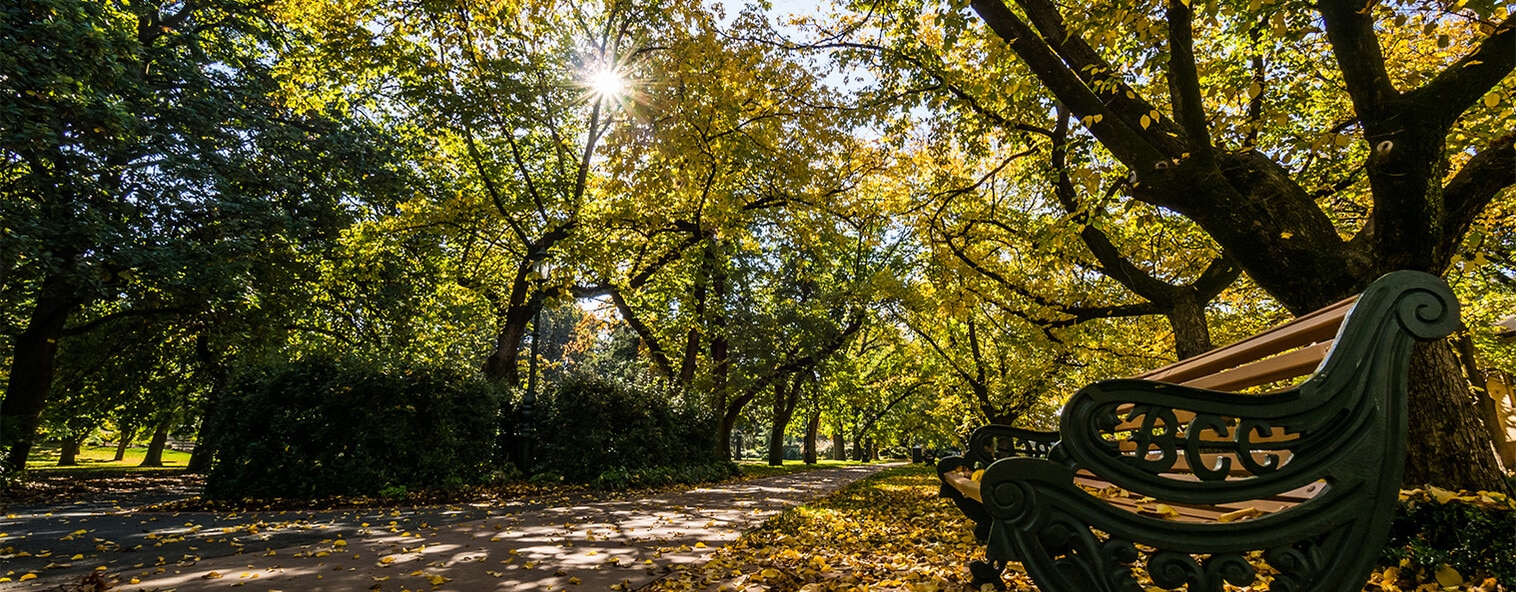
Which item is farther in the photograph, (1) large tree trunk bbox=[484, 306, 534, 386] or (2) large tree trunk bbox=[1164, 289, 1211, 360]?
(1) large tree trunk bbox=[484, 306, 534, 386]

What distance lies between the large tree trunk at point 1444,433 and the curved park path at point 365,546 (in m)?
4.41

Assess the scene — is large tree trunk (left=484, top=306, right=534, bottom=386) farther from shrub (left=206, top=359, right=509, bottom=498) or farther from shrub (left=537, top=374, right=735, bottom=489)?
shrub (left=206, top=359, right=509, bottom=498)

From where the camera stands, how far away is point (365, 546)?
187 inches

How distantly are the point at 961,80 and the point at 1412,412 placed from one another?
18.4ft

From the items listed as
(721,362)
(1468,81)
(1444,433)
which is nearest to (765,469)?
(721,362)

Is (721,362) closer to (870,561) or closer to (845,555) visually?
(845,555)

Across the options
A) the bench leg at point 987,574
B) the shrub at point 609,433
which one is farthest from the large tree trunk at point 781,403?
the bench leg at point 987,574

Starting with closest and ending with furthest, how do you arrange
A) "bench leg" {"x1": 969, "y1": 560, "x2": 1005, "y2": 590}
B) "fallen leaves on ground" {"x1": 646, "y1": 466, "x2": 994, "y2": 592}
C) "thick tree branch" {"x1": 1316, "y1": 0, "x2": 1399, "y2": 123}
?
"bench leg" {"x1": 969, "y1": 560, "x2": 1005, "y2": 590} < "fallen leaves on ground" {"x1": 646, "y1": 466, "x2": 994, "y2": 592} < "thick tree branch" {"x1": 1316, "y1": 0, "x2": 1399, "y2": 123}

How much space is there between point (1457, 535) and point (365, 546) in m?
6.61

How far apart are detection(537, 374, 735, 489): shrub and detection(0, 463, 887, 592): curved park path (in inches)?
125

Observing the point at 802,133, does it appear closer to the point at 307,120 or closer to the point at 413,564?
the point at 413,564

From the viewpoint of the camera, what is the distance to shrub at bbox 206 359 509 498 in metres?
7.78

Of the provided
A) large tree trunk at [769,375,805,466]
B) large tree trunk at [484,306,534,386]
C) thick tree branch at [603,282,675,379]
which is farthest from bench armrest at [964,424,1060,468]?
large tree trunk at [769,375,805,466]

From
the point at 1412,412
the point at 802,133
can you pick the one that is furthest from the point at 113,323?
the point at 1412,412
